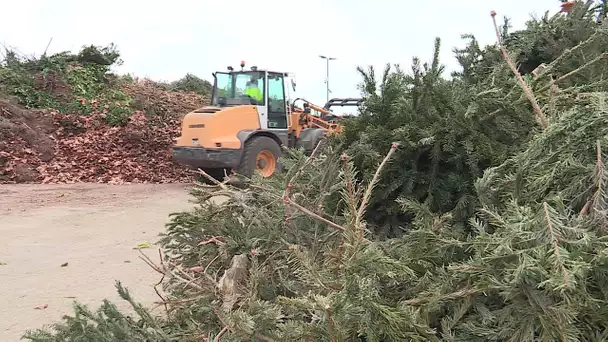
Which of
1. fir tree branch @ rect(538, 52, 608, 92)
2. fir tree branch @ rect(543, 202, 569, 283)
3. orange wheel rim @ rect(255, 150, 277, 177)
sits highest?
fir tree branch @ rect(538, 52, 608, 92)

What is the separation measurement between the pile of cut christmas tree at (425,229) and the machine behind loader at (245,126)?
25.2ft

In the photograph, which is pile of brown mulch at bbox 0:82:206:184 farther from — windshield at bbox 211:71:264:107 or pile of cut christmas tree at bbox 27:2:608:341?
pile of cut christmas tree at bbox 27:2:608:341

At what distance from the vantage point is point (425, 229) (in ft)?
5.37

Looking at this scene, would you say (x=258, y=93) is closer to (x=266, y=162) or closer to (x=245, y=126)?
(x=245, y=126)

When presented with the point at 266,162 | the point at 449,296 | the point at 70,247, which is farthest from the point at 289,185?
the point at 266,162

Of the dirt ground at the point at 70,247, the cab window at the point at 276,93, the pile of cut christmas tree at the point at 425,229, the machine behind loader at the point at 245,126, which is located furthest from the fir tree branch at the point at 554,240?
the cab window at the point at 276,93

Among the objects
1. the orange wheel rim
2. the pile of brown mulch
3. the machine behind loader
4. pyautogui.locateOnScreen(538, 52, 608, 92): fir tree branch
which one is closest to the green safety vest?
the machine behind loader

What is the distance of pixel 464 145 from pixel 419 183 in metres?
0.22

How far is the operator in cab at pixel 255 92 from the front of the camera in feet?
36.7

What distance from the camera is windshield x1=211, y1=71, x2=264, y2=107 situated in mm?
11203

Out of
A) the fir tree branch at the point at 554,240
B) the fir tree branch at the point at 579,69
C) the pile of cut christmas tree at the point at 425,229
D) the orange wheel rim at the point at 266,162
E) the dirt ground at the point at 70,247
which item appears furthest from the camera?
the orange wheel rim at the point at 266,162

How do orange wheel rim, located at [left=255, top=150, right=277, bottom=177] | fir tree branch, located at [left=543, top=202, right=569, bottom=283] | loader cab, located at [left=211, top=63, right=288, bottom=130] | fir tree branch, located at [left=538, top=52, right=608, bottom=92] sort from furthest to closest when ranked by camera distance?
loader cab, located at [left=211, top=63, right=288, bottom=130], orange wheel rim, located at [left=255, top=150, right=277, bottom=177], fir tree branch, located at [left=538, top=52, right=608, bottom=92], fir tree branch, located at [left=543, top=202, right=569, bottom=283]

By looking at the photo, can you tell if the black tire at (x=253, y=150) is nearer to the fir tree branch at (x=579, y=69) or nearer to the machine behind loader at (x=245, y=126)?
the machine behind loader at (x=245, y=126)

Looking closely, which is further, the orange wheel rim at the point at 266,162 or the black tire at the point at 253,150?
the orange wheel rim at the point at 266,162
